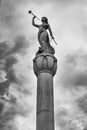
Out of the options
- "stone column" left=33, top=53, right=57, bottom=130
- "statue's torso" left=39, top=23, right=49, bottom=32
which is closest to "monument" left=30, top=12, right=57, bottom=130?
"stone column" left=33, top=53, right=57, bottom=130

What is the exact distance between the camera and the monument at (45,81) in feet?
73.8

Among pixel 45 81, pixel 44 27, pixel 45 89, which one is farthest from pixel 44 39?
pixel 45 89

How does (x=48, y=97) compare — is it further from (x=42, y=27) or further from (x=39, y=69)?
(x=42, y=27)

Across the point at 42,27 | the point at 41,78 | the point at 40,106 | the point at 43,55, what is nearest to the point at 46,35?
the point at 42,27

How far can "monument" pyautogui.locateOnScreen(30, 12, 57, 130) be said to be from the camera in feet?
73.8

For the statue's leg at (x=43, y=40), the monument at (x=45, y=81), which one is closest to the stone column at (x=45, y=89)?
the monument at (x=45, y=81)

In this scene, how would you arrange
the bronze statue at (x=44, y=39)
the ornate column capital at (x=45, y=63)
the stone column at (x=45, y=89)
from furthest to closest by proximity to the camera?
the bronze statue at (x=44, y=39)
the ornate column capital at (x=45, y=63)
the stone column at (x=45, y=89)

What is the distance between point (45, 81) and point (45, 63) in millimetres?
1511

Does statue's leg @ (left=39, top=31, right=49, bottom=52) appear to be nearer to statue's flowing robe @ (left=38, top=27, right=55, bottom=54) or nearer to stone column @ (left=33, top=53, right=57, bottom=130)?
statue's flowing robe @ (left=38, top=27, right=55, bottom=54)

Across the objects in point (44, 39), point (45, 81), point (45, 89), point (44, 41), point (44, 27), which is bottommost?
point (45, 89)

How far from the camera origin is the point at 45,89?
23844 millimetres

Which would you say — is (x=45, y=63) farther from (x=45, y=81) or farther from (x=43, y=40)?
(x=43, y=40)

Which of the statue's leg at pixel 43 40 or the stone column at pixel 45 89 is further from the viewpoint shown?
the statue's leg at pixel 43 40

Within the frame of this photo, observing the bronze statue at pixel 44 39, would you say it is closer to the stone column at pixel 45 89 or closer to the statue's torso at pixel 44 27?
the statue's torso at pixel 44 27
